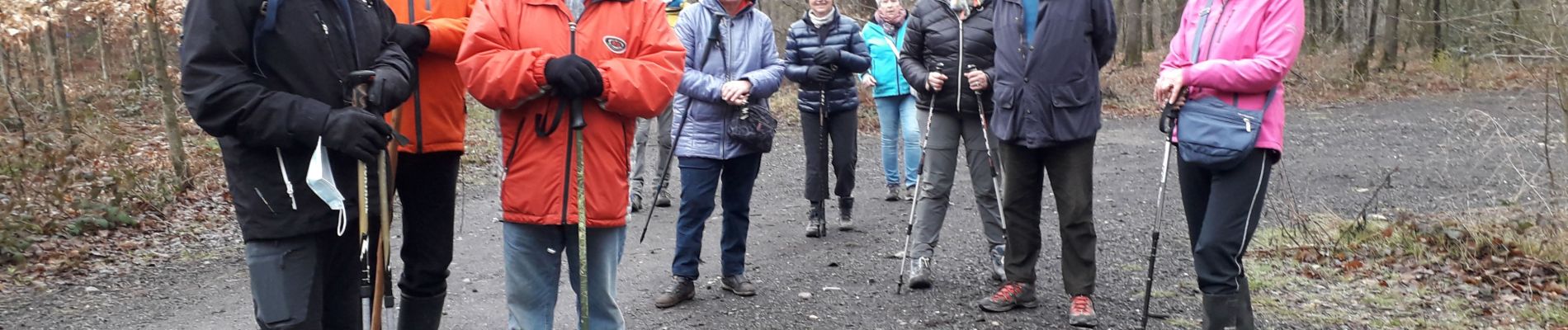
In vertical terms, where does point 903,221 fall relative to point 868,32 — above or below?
below

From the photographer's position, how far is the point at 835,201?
33.0 ft

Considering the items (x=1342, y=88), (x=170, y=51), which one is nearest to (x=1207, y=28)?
(x=170, y=51)

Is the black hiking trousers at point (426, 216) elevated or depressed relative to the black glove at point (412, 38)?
depressed

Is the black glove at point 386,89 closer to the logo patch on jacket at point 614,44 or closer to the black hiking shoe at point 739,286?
the logo patch on jacket at point 614,44

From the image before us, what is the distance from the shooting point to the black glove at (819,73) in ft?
25.5

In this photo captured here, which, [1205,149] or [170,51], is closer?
[1205,149]

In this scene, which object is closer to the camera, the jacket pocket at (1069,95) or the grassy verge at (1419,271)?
the jacket pocket at (1069,95)

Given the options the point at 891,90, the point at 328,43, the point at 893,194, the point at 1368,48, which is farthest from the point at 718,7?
the point at 1368,48

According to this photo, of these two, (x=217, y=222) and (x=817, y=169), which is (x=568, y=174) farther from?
(x=217, y=222)

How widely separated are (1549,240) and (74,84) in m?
16.5

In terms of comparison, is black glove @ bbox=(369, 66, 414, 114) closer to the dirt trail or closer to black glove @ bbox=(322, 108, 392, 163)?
black glove @ bbox=(322, 108, 392, 163)

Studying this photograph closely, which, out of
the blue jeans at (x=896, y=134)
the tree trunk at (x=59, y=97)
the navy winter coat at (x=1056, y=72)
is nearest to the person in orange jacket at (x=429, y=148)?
the navy winter coat at (x=1056, y=72)

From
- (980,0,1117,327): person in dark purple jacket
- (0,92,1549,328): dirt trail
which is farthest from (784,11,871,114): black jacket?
(980,0,1117,327): person in dark purple jacket

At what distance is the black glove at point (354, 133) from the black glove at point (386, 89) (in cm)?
15
